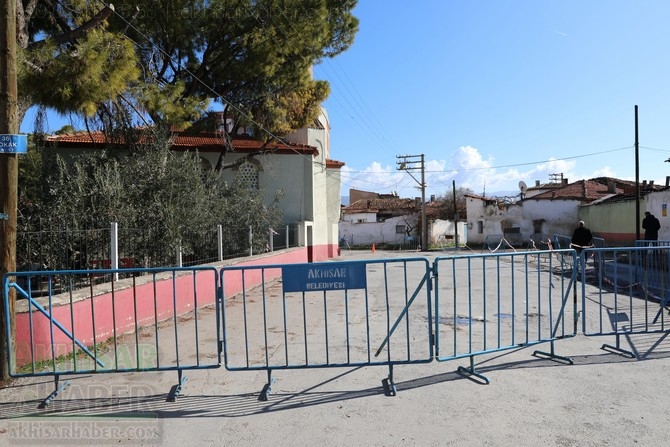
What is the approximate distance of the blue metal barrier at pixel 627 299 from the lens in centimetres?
609

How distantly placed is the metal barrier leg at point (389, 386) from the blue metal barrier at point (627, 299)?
2.60 meters

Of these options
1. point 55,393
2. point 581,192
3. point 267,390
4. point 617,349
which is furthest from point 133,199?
point 581,192

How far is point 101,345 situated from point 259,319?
2714 millimetres

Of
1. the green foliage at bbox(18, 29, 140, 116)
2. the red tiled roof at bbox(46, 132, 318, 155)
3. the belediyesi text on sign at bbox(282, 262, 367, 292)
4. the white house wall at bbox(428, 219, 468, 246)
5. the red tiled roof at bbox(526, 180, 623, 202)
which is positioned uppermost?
the red tiled roof at bbox(46, 132, 318, 155)

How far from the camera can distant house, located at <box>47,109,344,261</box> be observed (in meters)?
20.4

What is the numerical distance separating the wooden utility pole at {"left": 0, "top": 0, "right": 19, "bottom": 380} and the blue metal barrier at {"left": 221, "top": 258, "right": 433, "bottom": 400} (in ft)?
7.26

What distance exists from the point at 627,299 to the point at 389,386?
7.52m

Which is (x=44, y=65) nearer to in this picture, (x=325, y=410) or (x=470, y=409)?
(x=325, y=410)

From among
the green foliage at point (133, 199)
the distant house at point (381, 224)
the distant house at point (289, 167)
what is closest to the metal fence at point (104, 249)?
the green foliage at point (133, 199)

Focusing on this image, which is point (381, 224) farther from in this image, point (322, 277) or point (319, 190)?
point (322, 277)

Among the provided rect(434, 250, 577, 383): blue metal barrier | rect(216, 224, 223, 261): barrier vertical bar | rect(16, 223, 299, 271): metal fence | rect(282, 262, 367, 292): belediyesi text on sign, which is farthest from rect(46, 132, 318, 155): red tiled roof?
rect(282, 262, 367, 292): belediyesi text on sign

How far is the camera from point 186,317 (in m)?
8.23

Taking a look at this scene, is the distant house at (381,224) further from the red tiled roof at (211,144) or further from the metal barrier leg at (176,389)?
the metal barrier leg at (176,389)

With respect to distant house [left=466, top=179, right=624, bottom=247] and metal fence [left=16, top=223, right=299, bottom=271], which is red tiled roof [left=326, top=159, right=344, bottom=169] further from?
distant house [left=466, top=179, right=624, bottom=247]
